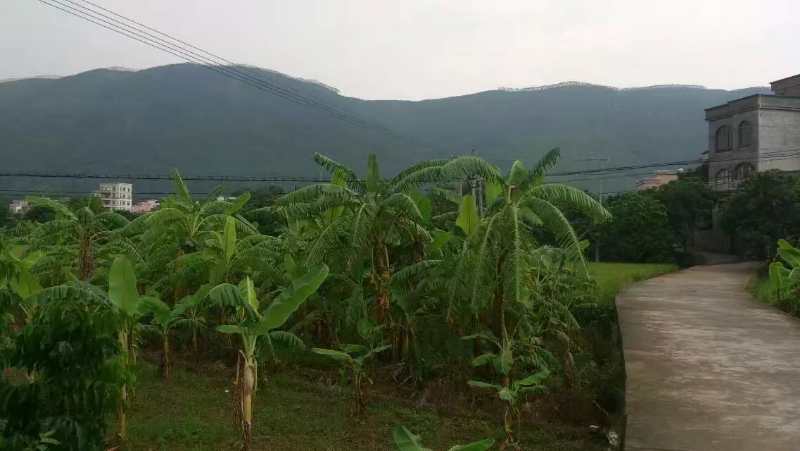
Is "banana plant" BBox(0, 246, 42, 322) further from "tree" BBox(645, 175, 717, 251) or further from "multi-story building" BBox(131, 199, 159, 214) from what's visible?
"tree" BBox(645, 175, 717, 251)

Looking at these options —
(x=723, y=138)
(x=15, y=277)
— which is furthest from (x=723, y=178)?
(x=15, y=277)

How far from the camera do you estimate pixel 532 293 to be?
7.98 meters

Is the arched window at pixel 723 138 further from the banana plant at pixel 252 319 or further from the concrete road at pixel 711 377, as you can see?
the banana plant at pixel 252 319

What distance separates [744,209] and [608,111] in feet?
358

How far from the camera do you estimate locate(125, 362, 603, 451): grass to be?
6375 mm

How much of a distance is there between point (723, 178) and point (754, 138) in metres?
2.82

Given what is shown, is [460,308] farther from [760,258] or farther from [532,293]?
[760,258]

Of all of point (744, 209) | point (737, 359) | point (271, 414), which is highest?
point (744, 209)

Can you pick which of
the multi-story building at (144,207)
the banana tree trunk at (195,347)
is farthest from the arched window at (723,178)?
the banana tree trunk at (195,347)

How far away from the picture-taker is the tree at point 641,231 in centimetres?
2769

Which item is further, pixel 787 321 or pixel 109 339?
pixel 787 321

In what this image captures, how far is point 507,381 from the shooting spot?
6.96 meters

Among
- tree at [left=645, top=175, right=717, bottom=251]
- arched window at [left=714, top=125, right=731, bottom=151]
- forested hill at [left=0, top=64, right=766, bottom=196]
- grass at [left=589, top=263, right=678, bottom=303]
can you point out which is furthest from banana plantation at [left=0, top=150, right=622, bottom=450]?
forested hill at [left=0, top=64, right=766, bottom=196]

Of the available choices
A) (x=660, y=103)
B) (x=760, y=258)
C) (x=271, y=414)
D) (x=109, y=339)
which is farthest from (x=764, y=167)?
(x=660, y=103)
